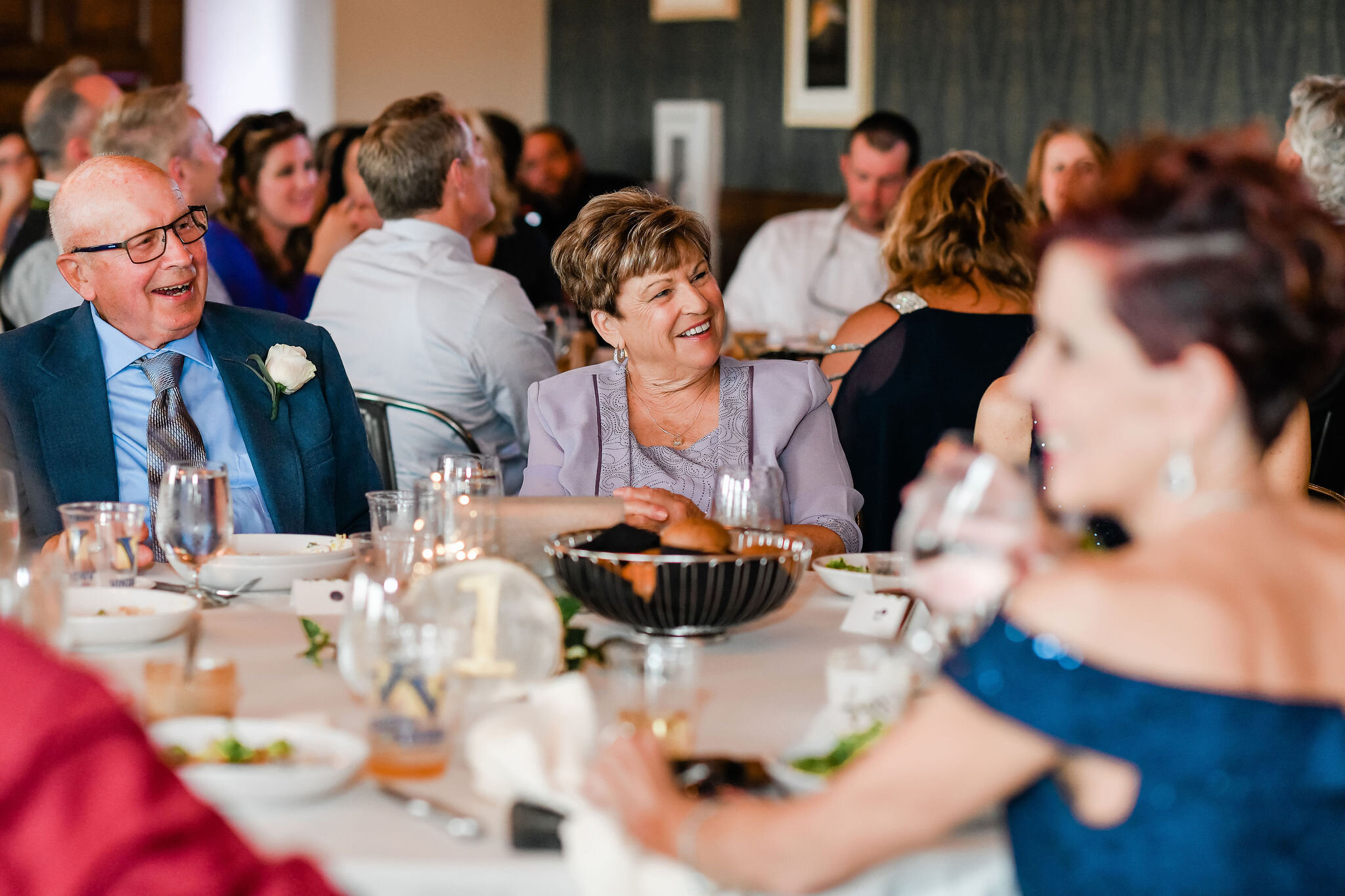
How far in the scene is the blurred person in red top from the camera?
754mm

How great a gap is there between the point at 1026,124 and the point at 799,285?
4.23 ft

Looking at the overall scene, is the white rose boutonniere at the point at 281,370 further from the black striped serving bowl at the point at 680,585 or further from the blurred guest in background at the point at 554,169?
the blurred guest in background at the point at 554,169

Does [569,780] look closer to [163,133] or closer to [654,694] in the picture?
[654,694]

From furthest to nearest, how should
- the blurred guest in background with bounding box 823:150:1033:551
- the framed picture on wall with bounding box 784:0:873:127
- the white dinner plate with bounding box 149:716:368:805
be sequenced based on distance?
the framed picture on wall with bounding box 784:0:873:127
the blurred guest in background with bounding box 823:150:1033:551
the white dinner plate with bounding box 149:716:368:805

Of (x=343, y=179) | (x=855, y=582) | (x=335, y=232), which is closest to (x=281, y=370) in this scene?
(x=855, y=582)

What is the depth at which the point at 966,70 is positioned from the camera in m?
6.73

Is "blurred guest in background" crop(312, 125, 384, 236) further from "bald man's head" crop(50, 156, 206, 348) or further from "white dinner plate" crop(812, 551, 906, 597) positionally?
"white dinner plate" crop(812, 551, 906, 597)

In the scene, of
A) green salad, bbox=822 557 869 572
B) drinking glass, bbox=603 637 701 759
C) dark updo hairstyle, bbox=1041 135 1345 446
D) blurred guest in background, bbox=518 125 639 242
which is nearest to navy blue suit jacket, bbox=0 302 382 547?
green salad, bbox=822 557 869 572

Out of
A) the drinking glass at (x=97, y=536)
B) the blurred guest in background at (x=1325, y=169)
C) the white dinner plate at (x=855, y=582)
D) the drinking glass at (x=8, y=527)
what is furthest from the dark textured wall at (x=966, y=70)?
the drinking glass at (x=8, y=527)

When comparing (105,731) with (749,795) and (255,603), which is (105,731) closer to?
(749,795)

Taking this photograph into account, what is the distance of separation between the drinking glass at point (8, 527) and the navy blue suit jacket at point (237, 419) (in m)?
0.66

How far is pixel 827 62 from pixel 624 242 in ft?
16.0

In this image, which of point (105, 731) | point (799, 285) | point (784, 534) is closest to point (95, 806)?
point (105, 731)

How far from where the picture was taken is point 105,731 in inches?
30.8
